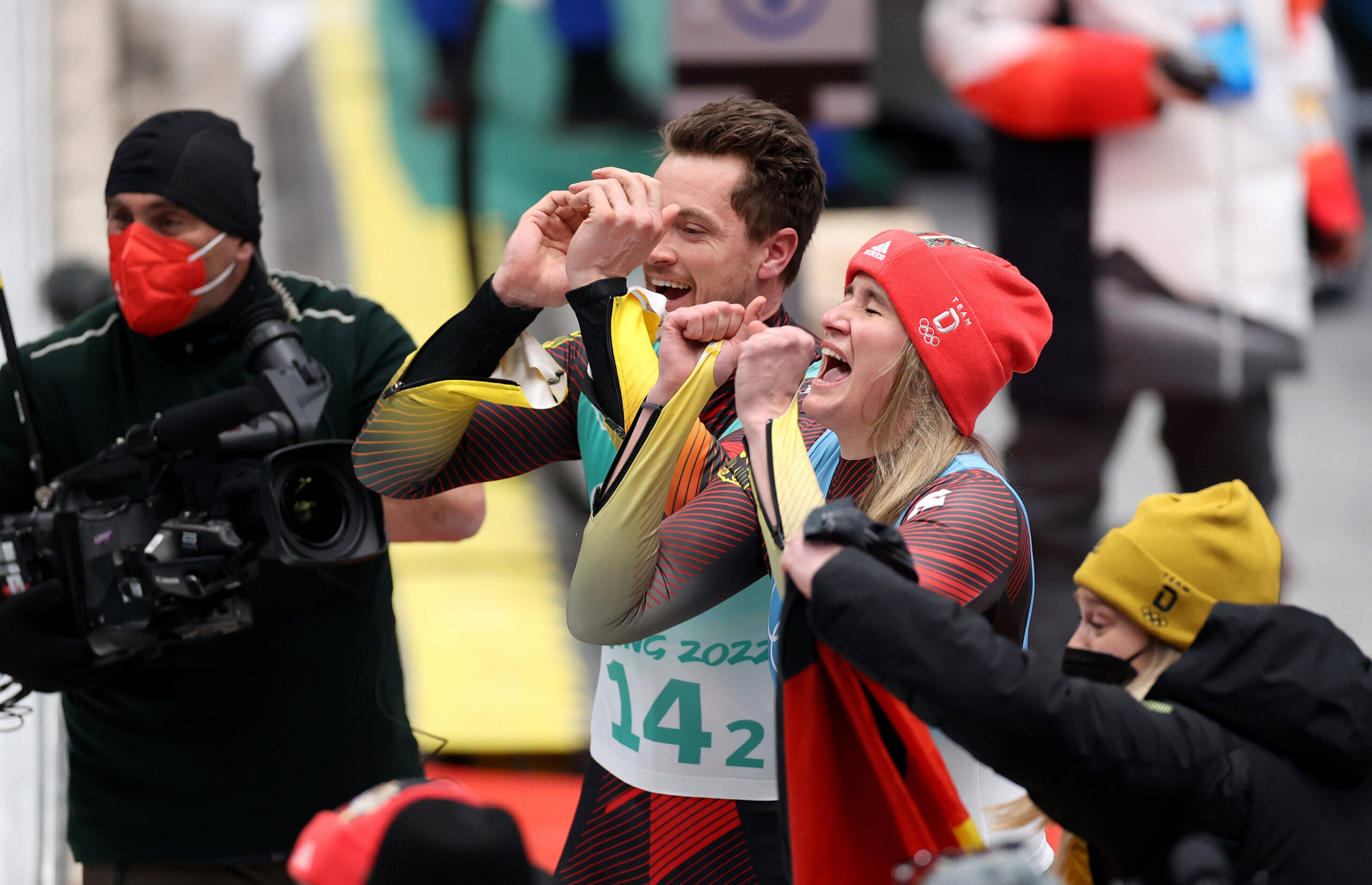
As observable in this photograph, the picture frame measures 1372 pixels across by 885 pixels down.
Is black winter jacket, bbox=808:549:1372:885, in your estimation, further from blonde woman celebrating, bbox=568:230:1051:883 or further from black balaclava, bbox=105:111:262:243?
black balaclava, bbox=105:111:262:243

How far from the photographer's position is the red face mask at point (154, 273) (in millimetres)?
2270

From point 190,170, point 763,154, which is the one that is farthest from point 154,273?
point 763,154

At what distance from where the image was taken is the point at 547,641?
450 centimetres

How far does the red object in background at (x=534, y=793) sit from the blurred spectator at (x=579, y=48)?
2.06 metres

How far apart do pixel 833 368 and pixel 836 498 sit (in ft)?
0.58

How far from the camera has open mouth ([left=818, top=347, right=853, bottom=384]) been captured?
1.83m

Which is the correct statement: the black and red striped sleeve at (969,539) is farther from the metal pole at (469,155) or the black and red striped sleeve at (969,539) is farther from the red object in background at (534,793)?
the metal pole at (469,155)

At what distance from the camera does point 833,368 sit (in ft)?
6.11

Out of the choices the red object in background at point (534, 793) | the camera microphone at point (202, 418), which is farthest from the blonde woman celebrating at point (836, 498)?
the red object in background at point (534, 793)

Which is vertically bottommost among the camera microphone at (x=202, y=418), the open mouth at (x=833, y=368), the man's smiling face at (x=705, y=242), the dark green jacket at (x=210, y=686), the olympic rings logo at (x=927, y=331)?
the dark green jacket at (x=210, y=686)

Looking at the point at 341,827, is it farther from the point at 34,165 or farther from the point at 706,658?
the point at 34,165

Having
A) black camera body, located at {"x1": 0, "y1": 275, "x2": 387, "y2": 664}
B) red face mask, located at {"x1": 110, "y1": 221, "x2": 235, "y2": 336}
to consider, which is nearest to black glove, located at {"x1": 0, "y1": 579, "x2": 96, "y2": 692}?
black camera body, located at {"x1": 0, "y1": 275, "x2": 387, "y2": 664}

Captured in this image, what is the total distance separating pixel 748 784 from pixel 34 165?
3.13 m

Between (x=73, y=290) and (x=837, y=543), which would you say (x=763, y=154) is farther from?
(x=73, y=290)
